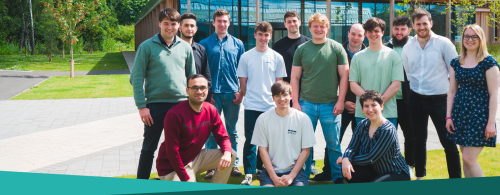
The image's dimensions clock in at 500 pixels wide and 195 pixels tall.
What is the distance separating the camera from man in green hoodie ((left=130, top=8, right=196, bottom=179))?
4.11 meters

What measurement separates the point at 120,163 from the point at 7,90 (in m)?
12.8

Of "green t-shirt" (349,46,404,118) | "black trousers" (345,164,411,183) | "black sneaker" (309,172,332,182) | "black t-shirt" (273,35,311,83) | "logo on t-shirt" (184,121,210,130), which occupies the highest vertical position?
"black t-shirt" (273,35,311,83)

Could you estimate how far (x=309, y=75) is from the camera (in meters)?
4.48

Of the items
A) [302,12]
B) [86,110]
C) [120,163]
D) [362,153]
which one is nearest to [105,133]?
[120,163]

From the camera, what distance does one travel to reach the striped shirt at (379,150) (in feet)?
11.8

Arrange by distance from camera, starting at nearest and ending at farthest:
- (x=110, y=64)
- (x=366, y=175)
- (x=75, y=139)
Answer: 1. (x=366, y=175)
2. (x=75, y=139)
3. (x=110, y=64)

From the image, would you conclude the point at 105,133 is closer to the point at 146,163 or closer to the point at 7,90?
the point at 146,163

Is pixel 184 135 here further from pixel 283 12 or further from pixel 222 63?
pixel 283 12

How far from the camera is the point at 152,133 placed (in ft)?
13.8

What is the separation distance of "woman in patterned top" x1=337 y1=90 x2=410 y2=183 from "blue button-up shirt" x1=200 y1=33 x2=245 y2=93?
180cm

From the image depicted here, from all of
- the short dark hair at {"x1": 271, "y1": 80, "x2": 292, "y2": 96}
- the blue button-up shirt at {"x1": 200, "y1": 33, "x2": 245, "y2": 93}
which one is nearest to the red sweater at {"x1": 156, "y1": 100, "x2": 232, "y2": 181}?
the short dark hair at {"x1": 271, "y1": 80, "x2": 292, "y2": 96}

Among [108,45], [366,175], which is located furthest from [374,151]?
[108,45]

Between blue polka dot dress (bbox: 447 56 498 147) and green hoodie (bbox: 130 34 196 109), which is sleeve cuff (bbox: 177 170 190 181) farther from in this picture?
blue polka dot dress (bbox: 447 56 498 147)

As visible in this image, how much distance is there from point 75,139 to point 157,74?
390 centimetres
